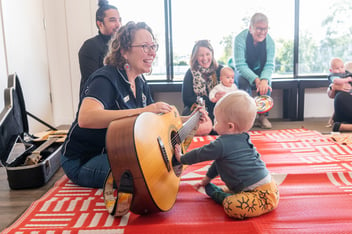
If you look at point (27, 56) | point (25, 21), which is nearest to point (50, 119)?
point (27, 56)

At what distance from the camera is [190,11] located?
172 inches

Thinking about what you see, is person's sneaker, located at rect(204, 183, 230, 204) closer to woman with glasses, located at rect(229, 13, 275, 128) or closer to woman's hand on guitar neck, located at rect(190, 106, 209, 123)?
woman's hand on guitar neck, located at rect(190, 106, 209, 123)

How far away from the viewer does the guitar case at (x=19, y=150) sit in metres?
1.86

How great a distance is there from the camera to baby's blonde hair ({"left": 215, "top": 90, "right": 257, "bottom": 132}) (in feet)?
4.29

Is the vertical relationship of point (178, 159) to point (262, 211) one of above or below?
above

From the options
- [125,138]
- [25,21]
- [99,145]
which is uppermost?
[25,21]

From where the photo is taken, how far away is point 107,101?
1.50m

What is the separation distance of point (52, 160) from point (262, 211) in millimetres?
1376

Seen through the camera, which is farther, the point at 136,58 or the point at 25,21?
the point at 25,21

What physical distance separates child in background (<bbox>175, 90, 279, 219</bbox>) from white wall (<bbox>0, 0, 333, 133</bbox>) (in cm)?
269

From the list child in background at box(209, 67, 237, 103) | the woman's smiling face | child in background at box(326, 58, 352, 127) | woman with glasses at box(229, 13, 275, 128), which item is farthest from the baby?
the woman's smiling face

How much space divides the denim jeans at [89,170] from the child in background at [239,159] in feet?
1.65

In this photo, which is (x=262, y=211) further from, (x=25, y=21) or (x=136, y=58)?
(x=25, y=21)

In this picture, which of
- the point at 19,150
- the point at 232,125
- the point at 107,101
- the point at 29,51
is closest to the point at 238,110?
the point at 232,125
